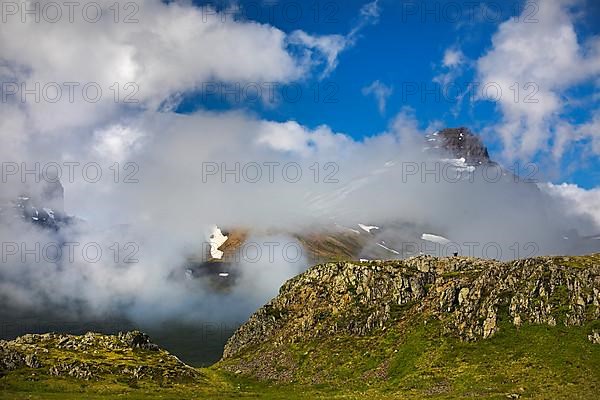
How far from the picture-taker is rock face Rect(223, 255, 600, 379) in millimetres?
135250

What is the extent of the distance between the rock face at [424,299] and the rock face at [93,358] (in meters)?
24.5

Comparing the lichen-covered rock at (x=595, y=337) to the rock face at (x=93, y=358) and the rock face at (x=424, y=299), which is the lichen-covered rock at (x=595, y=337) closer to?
the rock face at (x=424, y=299)

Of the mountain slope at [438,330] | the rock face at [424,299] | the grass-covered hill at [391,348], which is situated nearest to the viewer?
the grass-covered hill at [391,348]

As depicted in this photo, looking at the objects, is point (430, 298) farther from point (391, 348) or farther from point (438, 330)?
point (391, 348)

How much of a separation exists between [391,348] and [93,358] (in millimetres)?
79579

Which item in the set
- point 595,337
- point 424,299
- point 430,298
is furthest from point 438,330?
point 595,337

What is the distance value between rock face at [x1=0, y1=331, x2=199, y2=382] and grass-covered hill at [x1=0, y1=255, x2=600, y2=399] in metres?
0.41

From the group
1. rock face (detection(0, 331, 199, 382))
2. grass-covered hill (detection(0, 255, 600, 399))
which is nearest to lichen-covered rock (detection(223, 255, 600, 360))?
grass-covered hill (detection(0, 255, 600, 399))

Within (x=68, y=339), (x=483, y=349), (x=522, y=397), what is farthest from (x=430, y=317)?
(x=68, y=339)

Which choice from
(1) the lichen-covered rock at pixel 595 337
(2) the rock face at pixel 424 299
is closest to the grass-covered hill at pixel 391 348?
(1) the lichen-covered rock at pixel 595 337

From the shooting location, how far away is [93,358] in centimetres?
14488

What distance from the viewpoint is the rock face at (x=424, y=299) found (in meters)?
135

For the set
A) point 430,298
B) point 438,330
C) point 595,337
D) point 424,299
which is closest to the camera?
point 595,337

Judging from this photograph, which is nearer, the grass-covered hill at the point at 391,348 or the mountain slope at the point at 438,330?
the grass-covered hill at the point at 391,348
